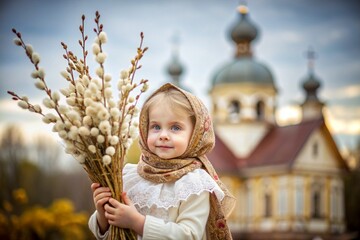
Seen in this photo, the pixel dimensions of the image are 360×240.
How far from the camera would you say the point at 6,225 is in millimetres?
22969

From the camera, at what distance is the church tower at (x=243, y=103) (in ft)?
120

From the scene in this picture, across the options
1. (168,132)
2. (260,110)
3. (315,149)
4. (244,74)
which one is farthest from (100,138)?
(260,110)

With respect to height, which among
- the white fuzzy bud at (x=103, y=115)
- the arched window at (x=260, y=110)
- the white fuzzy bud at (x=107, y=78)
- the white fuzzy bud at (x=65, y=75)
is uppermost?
the arched window at (x=260, y=110)

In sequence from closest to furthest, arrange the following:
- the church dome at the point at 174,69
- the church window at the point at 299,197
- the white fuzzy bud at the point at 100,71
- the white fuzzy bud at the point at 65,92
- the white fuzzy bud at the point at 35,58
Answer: the white fuzzy bud at the point at 35,58 < the white fuzzy bud at the point at 100,71 < the white fuzzy bud at the point at 65,92 < the church window at the point at 299,197 < the church dome at the point at 174,69

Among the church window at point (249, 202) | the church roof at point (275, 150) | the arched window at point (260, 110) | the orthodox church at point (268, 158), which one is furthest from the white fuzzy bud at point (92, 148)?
the arched window at point (260, 110)

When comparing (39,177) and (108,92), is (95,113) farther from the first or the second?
(39,177)

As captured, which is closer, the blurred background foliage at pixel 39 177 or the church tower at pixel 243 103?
the church tower at pixel 243 103

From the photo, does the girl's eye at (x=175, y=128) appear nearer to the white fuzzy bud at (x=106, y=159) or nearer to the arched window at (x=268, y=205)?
the white fuzzy bud at (x=106, y=159)

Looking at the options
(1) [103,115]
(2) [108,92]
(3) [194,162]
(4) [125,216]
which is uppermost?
(2) [108,92]

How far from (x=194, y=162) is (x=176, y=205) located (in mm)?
288

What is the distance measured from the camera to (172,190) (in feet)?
12.2

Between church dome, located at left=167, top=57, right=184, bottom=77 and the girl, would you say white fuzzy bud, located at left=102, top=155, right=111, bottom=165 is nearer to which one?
the girl

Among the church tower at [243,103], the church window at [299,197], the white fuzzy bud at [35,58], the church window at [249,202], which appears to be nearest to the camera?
the white fuzzy bud at [35,58]

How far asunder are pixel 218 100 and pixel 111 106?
1325 inches
